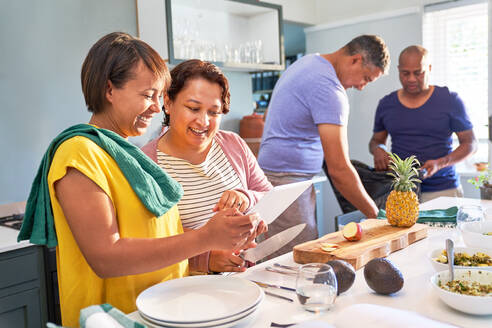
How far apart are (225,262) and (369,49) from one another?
4.83 feet

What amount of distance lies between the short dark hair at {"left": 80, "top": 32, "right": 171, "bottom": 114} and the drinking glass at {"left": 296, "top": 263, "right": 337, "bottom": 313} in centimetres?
63

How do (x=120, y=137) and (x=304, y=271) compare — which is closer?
(x=304, y=271)

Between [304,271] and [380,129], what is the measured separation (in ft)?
7.87

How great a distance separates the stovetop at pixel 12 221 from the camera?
2317 mm

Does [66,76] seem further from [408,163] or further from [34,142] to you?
[408,163]

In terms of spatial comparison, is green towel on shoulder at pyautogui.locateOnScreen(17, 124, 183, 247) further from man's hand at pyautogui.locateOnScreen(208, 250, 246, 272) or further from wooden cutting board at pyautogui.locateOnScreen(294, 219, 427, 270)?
wooden cutting board at pyautogui.locateOnScreen(294, 219, 427, 270)

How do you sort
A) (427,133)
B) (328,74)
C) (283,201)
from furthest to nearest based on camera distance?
(427,133) < (328,74) < (283,201)

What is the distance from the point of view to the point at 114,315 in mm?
842

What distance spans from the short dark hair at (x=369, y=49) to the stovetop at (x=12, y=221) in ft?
6.46

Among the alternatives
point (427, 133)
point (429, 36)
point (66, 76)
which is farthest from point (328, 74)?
point (429, 36)

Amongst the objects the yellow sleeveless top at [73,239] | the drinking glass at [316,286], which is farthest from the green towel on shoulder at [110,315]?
the drinking glass at [316,286]

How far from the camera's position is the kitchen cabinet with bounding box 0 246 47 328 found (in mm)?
2045

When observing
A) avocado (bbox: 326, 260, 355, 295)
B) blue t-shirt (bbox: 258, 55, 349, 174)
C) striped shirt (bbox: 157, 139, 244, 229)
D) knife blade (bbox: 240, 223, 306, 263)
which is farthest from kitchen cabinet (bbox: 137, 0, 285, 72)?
avocado (bbox: 326, 260, 355, 295)

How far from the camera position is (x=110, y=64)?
→ 1073 millimetres
